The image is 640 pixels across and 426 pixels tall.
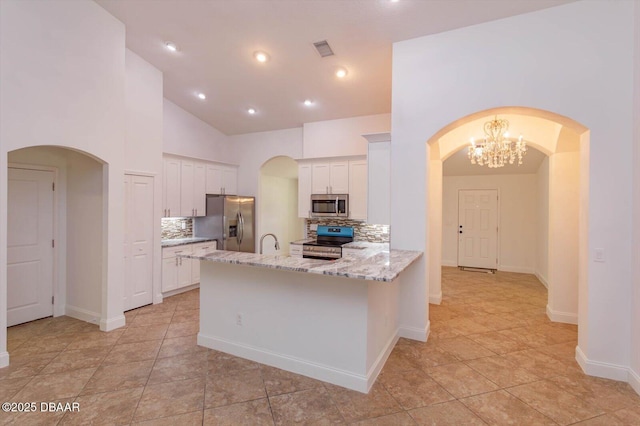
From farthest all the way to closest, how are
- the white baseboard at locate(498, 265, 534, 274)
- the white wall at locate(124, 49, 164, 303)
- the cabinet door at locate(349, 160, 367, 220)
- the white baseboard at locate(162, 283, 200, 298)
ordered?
the white baseboard at locate(498, 265, 534, 274)
the cabinet door at locate(349, 160, 367, 220)
the white baseboard at locate(162, 283, 200, 298)
the white wall at locate(124, 49, 164, 303)

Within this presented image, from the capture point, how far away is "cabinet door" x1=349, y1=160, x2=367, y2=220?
215 inches

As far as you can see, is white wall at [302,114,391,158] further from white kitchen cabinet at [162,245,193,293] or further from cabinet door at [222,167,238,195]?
white kitchen cabinet at [162,245,193,293]

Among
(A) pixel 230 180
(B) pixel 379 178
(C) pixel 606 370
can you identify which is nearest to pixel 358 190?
(B) pixel 379 178

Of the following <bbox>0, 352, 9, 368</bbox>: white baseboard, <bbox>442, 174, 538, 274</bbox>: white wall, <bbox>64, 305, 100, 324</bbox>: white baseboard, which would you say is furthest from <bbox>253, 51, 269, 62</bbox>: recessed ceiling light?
<bbox>442, 174, 538, 274</bbox>: white wall

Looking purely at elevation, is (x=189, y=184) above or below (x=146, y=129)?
below

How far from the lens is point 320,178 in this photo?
5832 millimetres

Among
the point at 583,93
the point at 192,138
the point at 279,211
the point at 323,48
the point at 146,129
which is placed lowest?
the point at 279,211

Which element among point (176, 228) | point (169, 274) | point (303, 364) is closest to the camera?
point (303, 364)

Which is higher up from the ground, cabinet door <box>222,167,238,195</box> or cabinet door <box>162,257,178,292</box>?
cabinet door <box>222,167,238,195</box>

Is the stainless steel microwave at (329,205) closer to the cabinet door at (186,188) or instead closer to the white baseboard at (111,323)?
the cabinet door at (186,188)

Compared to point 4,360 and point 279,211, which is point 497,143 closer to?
point 279,211

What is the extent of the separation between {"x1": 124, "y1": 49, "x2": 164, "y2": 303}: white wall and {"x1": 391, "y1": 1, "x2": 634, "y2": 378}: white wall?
399cm

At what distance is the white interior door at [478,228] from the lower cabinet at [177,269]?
636cm

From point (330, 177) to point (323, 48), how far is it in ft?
7.80
